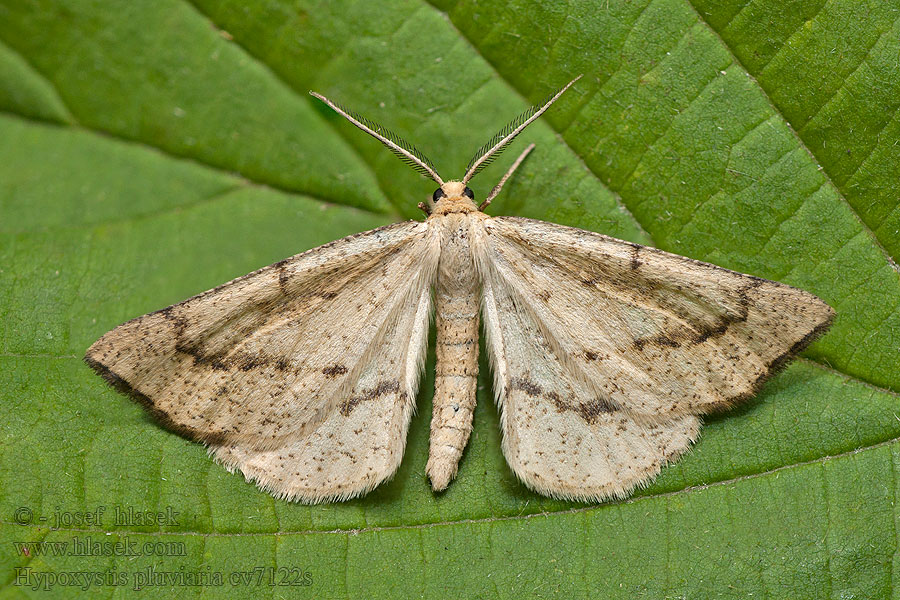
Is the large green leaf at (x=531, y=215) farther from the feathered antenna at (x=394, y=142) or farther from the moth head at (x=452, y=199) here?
the moth head at (x=452, y=199)

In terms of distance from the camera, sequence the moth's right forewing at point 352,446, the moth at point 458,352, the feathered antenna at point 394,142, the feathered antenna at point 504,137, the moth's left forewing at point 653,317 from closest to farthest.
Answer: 1. the moth's left forewing at point 653,317
2. the moth at point 458,352
3. the moth's right forewing at point 352,446
4. the feathered antenna at point 504,137
5. the feathered antenna at point 394,142

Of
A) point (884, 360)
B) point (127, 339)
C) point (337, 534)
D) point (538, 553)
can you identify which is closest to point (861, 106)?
point (884, 360)

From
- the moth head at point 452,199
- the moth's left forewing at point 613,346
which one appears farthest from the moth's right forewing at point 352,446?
the moth head at point 452,199

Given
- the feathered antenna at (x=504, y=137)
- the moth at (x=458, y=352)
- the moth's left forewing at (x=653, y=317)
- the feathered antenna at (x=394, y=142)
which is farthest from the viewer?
the feathered antenna at (x=394, y=142)

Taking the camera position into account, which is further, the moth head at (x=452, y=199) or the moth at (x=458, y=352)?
the moth head at (x=452, y=199)

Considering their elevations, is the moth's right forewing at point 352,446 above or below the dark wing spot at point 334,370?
below

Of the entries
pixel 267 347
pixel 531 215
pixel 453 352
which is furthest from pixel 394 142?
pixel 267 347

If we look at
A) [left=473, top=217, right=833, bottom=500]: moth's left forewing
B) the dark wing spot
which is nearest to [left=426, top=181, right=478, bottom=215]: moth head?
[left=473, top=217, right=833, bottom=500]: moth's left forewing

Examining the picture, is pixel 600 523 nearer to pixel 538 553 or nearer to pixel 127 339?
pixel 538 553
